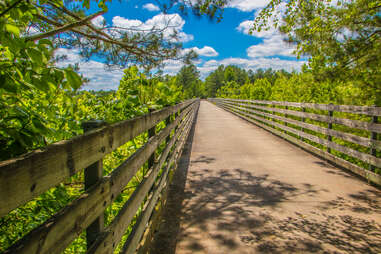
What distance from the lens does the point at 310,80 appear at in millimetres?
6512

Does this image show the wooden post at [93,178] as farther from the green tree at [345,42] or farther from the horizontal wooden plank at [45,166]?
the green tree at [345,42]

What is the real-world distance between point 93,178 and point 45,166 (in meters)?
0.49

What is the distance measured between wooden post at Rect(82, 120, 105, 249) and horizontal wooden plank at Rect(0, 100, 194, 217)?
5 cm

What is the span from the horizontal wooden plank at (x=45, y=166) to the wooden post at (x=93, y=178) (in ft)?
0.16

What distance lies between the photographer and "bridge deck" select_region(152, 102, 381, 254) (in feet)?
9.45

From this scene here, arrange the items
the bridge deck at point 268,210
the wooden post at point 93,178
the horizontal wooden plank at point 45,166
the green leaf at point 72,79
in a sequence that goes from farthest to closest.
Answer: the bridge deck at point 268,210 → the wooden post at point 93,178 → the green leaf at point 72,79 → the horizontal wooden plank at point 45,166

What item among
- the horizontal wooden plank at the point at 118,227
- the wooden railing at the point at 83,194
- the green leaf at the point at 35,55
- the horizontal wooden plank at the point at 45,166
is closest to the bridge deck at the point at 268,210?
the horizontal wooden plank at the point at 118,227

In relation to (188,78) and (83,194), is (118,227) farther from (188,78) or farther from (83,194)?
(188,78)

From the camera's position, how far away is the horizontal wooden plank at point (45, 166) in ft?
2.62

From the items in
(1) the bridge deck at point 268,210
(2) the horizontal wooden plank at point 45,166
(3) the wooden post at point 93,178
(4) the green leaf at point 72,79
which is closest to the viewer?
(2) the horizontal wooden plank at point 45,166

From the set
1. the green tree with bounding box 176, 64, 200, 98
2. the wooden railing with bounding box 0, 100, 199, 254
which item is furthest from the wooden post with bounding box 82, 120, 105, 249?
the green tree with bounding box 176, 64, 200, 98

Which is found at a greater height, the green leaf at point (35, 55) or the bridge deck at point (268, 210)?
the green leaf at point (35, 55)

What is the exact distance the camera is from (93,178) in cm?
143

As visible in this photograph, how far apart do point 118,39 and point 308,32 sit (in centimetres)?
454
